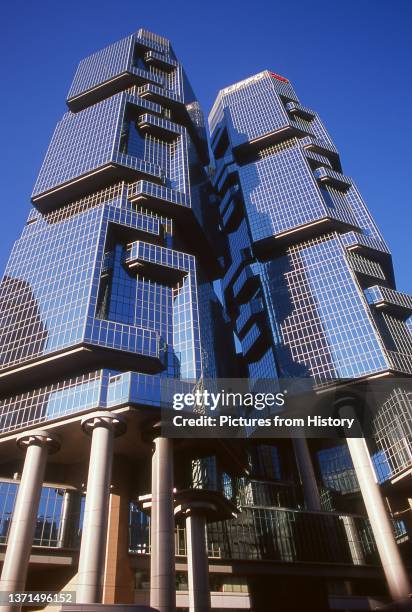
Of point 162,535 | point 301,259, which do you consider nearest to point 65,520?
point 162,535

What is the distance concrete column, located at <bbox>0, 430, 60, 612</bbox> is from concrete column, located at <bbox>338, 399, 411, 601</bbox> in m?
41.5

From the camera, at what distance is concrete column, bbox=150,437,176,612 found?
4012cm

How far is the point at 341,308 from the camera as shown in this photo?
84938mm

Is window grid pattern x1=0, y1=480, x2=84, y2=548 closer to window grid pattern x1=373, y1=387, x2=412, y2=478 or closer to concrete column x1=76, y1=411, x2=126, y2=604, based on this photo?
concrete column x1=76, y1=411, x2=126, y2=604

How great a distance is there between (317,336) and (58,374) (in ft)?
154

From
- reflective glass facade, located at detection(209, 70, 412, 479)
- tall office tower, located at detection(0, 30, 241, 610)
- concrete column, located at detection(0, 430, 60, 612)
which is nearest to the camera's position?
concrete column, located at detection(0, 430, 60, 612)

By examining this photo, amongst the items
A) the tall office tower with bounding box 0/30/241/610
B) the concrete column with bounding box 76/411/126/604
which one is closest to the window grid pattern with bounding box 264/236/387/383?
the tall office tower with bounding box 0/30/241/610

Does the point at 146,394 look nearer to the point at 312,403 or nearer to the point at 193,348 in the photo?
the point at 193,348

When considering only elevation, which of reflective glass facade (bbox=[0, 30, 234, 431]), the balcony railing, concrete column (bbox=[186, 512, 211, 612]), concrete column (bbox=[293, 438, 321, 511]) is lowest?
concrete column (bbox=[186, 512, 211, 612])

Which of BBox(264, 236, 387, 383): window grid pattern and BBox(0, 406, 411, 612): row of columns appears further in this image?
BBox(264, 236, 387, 383): window grid pattern

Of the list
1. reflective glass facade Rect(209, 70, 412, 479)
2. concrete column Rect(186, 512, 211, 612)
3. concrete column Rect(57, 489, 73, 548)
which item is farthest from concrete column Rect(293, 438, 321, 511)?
concrete column Rect(57, 489, 73, 548)

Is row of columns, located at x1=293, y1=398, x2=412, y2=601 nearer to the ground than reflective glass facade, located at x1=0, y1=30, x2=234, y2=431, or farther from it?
nearer to the ground

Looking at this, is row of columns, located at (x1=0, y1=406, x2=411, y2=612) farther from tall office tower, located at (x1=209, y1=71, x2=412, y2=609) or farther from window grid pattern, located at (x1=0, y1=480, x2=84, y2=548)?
tall office tower, located at (x1=209, y1=71, x2=412, y2=609)

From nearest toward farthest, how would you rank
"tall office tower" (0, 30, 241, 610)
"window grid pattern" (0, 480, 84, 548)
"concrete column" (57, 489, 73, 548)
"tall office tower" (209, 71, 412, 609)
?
1. "tall office tower" (0, 30, 241, 610)
2. "window grid pattern" (0, 480, 84, 548)
3. "concrete column" (57, 489, 73, 548)
4. "tall office tower" (209, 71, 412, 609)
